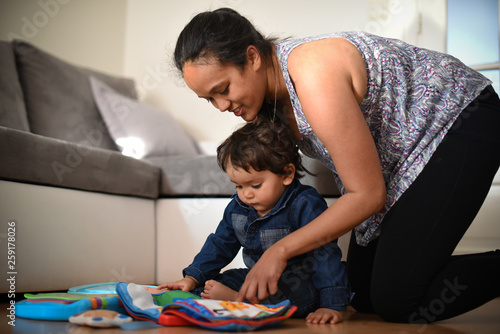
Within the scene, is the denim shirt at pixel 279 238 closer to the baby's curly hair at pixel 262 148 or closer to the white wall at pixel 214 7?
the baby's curly hair at pixel 262 148

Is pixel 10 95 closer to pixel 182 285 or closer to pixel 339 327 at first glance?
pixel 182 285

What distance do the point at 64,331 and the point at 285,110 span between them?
75 centimetres

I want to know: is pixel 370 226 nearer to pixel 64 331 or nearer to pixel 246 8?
pixel 64 331

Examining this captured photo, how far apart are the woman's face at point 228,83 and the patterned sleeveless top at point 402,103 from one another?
8 cm

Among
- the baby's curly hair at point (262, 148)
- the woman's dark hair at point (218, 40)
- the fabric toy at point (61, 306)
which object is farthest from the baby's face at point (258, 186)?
the fabric toy at point (61, 306)

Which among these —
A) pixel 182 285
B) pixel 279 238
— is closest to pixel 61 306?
pixel 182 285

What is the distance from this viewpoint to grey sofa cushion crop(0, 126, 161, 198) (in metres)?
1.35

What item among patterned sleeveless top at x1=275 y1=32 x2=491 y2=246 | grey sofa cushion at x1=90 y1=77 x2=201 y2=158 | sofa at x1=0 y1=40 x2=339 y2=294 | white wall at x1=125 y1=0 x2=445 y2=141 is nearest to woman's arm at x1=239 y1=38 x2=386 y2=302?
patterned sleeveless top at x1=275 y1=32 x2=491 y2=246

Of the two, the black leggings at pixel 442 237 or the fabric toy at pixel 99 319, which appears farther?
the black leggings at pixel 442 237

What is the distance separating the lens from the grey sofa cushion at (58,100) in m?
2.18

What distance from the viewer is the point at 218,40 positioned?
1.07 meters

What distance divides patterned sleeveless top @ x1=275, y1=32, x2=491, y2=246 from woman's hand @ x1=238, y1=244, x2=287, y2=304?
30 centimetres

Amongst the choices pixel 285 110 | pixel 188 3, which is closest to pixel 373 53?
pixel 285 110

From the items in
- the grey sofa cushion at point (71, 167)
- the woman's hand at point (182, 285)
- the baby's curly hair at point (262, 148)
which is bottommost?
the woman's hand at point (182, 285)
